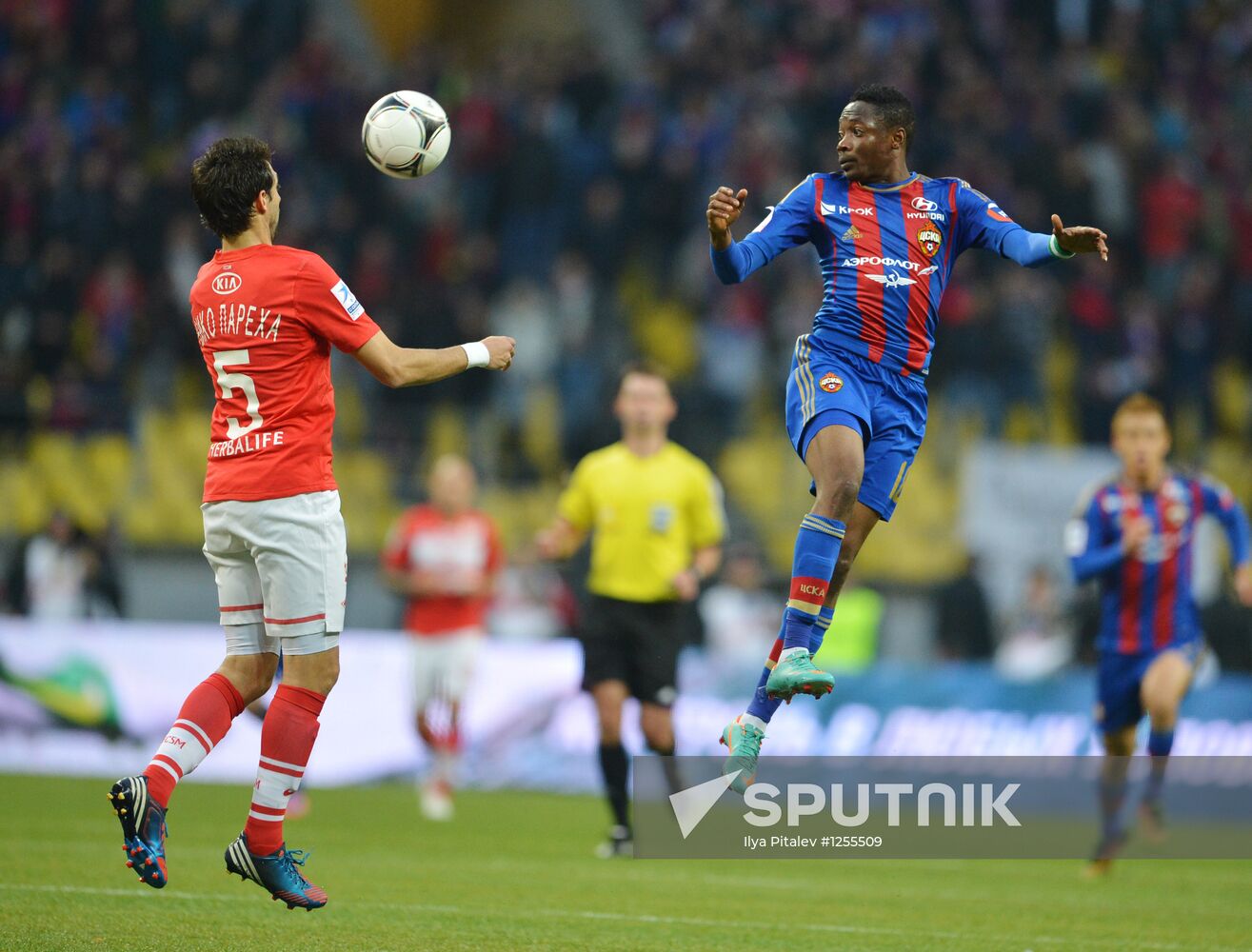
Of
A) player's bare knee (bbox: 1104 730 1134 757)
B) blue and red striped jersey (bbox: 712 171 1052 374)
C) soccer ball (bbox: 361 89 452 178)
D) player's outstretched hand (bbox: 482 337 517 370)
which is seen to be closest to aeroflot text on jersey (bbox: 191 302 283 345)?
player's outstretched hand (bbox: 482 337 517 370)

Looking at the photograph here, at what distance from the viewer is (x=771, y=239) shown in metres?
6.92

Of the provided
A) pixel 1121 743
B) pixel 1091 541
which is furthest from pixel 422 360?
pixel 1121 743

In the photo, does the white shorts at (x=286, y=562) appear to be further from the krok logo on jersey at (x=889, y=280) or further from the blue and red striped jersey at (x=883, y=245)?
the krok logo on jersey at (x=889, y=280)

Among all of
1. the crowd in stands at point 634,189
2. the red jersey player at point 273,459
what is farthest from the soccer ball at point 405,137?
the crowd in stands at point 634,189

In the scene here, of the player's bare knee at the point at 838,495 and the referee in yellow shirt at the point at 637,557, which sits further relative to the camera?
the referee in yellow shirt at the point at 637,557

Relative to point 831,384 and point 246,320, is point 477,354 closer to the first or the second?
point 246,320

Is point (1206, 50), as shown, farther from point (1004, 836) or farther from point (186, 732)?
point (186, 732)

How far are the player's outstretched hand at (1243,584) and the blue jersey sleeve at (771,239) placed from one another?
14.1 ft

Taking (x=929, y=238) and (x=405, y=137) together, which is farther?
(x=929, y=238)

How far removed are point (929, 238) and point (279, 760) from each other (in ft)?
10.6

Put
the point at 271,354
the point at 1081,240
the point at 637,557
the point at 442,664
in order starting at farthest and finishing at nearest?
the point at 442,664 → the point at 637,557 → the point at 1081,240 → the point at 271,354

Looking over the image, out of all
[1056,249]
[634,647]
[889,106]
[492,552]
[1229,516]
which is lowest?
[634,647]

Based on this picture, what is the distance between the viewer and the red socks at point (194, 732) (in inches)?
233

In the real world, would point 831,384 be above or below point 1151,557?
above
